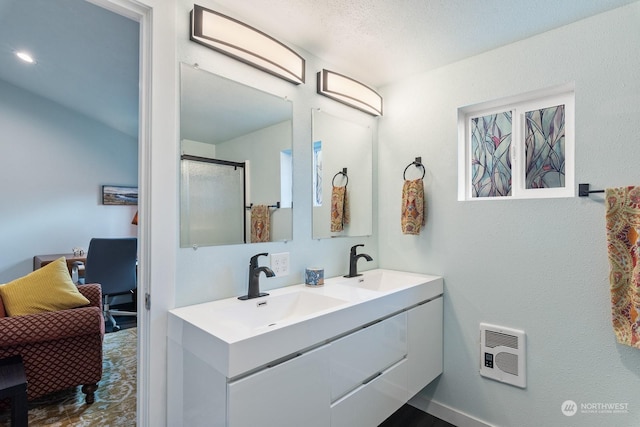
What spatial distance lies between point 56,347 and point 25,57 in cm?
255

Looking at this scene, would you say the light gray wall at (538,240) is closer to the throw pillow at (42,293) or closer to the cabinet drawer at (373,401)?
the cabinet drawer at (373,401)

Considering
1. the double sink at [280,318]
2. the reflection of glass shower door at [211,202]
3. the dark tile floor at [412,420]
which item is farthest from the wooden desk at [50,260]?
the dark tile floor at [412,420]

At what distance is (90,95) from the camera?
336cm

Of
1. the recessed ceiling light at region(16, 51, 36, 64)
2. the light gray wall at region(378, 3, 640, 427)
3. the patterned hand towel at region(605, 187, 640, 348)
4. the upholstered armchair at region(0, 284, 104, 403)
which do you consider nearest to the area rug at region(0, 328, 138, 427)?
the upholstered armchair at region(0, 284, 104, 403)

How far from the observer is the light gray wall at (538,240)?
1.44 metres

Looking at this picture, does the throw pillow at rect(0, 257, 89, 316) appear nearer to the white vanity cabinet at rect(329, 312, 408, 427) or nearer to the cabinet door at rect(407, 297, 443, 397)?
the white vanity cabinet at rect(329, 312, 408, 427)

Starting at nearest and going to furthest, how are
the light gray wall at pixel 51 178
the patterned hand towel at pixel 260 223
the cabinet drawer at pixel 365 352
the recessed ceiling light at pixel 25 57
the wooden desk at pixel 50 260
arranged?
the cabinet drawer at pixel 365 352 → the patterned hand towel at pixel 260 223 → the recessed ceiling light at pixel 25 57 → the wooden desk at pixel 50 260 → the light gray wall at pixel 51 178

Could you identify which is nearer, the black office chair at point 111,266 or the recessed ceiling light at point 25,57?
the recessed ceiling light at point 25,57

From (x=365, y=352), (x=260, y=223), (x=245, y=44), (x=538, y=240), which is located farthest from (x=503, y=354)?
(x=245, y=44)

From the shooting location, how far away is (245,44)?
1468 mm

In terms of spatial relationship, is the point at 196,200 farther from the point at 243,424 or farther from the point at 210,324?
the point at 243,424

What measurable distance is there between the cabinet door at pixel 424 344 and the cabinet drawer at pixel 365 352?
0.10 metres

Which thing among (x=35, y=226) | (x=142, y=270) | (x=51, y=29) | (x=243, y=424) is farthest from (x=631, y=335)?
(x=35, y=226)

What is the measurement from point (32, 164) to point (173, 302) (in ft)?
12.7
